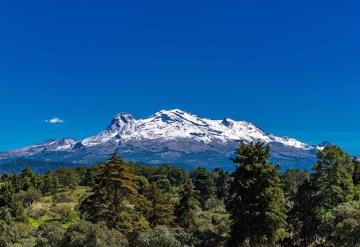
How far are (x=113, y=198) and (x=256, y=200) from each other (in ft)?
54.2

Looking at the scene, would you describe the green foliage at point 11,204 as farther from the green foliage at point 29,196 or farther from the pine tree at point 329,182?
the pine tree at point 329,182

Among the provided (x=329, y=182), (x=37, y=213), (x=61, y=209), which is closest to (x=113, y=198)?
(x=329, y=182)

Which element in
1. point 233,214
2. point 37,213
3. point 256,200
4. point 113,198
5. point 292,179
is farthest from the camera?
point 292,179

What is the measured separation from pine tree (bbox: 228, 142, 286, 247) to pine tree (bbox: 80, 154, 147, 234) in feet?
37.5

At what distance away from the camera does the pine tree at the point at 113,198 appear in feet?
199

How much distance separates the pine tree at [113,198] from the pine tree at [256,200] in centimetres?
1142

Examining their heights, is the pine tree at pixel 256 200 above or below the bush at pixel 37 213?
above

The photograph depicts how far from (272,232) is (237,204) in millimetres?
4971

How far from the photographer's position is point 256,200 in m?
59.2

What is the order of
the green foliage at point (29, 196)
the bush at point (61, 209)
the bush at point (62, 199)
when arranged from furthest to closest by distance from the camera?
the bush at point (62, 199)
the green foliage at point (29, 196)
the bush at point (61, 209)

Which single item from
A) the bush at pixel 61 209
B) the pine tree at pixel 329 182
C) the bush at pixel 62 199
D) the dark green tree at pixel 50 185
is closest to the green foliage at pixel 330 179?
the pine tree at pixel 329 182

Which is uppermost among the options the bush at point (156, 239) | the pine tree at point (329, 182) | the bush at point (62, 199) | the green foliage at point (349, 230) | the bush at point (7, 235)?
the pine tree at point (329, 182)

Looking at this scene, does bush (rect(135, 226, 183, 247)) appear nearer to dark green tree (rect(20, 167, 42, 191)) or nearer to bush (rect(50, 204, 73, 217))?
bush (rect(50, 204, 73, 217))

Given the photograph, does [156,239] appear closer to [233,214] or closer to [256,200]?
[233,214]
